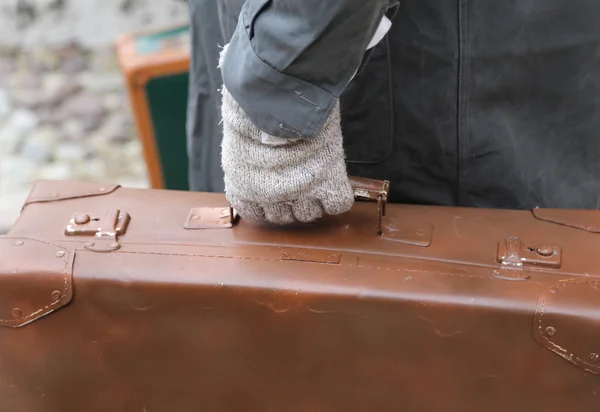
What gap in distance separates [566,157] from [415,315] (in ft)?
1.33

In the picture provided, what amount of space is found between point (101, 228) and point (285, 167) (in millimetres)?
365

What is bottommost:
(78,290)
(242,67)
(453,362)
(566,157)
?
(453,362)

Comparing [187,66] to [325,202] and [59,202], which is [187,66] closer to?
[59,202]

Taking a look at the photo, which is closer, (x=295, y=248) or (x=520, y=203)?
(x=295, y=248)

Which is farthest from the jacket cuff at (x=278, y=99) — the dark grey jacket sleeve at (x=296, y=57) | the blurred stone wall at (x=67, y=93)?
the blurred stone wall at (x=67, y=93)

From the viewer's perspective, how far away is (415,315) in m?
1.12

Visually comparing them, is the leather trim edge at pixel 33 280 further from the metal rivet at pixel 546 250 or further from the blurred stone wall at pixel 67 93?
the blurred stone wall at pixel 67 93

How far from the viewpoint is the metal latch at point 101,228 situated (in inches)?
48.6

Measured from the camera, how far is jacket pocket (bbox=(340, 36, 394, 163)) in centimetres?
122

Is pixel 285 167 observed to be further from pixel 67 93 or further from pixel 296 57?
pixel 67 93

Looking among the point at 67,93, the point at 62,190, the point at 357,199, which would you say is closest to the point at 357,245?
the point at 357,199

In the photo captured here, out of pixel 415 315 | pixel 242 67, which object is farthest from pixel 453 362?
pixel 242 67

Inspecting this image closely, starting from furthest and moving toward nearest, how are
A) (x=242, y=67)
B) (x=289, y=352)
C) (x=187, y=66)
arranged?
1. (x=187, y=66)
2. (x=289, y=352)
3. (x=242, y=67)

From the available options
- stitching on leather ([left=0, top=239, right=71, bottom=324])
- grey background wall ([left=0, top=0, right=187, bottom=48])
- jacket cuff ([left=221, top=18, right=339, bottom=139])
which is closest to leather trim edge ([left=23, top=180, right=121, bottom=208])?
stitching on leather ([left=0, top=239, right=71, bottom=324])
